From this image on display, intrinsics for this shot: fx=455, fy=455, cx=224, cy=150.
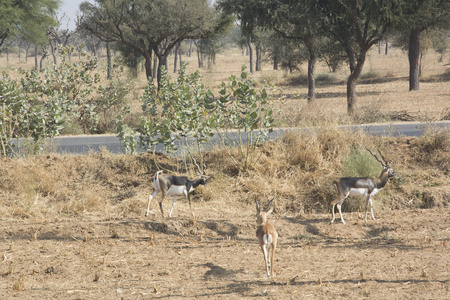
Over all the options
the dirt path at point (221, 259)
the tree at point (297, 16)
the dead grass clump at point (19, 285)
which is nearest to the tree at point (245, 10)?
the tree at point (297, 16)

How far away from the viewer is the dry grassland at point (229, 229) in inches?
186

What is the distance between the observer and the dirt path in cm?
457

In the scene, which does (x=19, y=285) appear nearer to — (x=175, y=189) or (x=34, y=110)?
(x=175, y=189)

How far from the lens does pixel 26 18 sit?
78.6ft

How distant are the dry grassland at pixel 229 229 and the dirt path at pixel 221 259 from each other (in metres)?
0.02

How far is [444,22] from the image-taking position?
26.6 meters

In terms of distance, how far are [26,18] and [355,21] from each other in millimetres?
16991

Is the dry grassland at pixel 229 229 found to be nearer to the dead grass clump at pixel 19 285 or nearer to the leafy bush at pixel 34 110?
the dead grass clump at pixel 19 285

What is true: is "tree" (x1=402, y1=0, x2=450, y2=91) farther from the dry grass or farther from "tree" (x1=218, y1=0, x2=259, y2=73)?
"tree" (x1=218, y1=0, x2=259, y2=73)

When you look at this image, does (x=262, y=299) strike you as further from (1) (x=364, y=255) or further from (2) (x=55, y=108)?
(2) (x=55, y=108)

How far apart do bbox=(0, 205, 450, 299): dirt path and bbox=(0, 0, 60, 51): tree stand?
18423mm

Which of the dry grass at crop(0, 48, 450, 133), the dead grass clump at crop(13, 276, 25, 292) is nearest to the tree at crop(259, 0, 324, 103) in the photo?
the dry grass at crop(0, 48, 450, 133)

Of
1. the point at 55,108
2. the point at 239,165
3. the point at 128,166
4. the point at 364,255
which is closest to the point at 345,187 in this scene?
the point at 364,255

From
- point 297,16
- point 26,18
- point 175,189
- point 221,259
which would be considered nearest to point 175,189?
point 175,189
